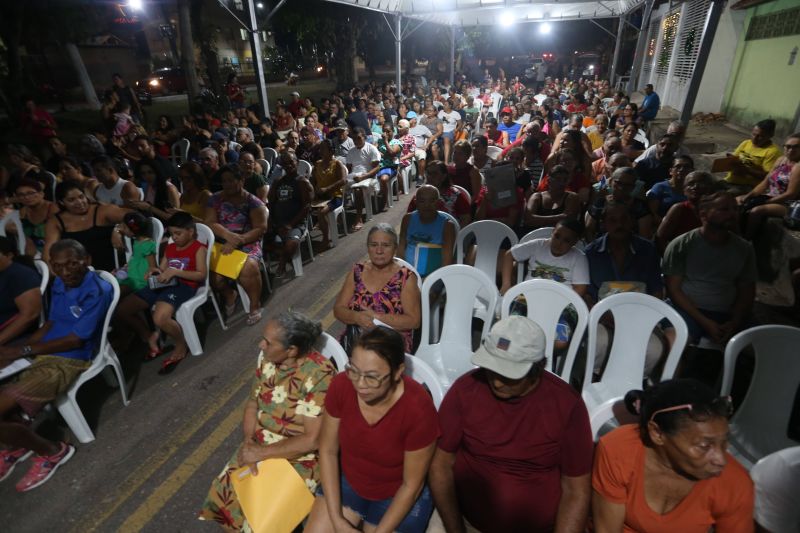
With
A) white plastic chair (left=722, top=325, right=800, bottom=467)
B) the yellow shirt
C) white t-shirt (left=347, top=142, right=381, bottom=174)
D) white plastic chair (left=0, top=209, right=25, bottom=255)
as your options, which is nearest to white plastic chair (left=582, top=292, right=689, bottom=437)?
white plastic chair (left=722, top=325, right=800, bottom=467)

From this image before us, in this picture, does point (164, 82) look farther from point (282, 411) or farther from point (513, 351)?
point (513, 351)

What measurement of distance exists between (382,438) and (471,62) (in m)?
38.1

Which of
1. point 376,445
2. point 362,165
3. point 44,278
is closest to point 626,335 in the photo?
point 376,445

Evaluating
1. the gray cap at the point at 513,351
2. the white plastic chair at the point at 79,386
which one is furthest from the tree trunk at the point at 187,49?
the gray cap at the point at 513,351

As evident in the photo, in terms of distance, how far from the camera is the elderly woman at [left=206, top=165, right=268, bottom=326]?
4.48m

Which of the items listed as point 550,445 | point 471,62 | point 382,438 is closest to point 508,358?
point 550,445

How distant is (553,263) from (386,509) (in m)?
2.17

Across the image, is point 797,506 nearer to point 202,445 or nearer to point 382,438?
point 382,438

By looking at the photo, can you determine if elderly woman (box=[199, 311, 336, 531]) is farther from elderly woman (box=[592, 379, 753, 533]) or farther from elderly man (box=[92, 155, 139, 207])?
elderly man (box=[92, 155, 139, 207])

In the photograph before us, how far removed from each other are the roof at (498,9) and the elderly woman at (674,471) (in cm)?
1291

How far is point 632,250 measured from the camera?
312 cm

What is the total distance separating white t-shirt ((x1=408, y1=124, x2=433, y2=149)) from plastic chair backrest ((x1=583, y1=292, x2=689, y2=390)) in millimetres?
7850

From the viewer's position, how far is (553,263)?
3256 millimetres

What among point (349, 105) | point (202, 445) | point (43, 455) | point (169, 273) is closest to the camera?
point (43, 455)
